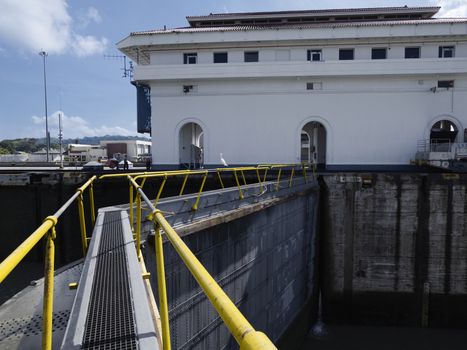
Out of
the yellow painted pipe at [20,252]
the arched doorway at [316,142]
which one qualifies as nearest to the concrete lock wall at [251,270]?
the yellow painted pipe at [20,252]

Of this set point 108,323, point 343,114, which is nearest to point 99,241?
point 108,323

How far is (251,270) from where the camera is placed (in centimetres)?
816

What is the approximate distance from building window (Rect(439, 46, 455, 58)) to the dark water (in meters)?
14.8

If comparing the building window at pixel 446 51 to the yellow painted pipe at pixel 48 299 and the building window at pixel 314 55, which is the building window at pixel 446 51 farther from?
the yellow painted pipe at pixel 48 299

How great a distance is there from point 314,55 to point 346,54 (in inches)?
74.0

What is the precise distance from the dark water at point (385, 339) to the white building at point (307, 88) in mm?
9081

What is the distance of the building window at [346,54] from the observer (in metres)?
18.8

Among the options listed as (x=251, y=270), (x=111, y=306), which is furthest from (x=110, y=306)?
(x=251, y=270)

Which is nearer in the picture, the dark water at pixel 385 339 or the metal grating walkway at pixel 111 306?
the metal grating walkway at pixel 111 306

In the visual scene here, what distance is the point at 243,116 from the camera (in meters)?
18.9

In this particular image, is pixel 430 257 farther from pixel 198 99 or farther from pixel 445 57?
pixel 198 99

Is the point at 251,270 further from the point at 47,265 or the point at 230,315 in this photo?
the point at 230,315

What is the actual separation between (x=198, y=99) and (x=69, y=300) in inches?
668

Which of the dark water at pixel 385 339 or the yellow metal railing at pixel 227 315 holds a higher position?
the yellow metal railing at pixel 227 315
